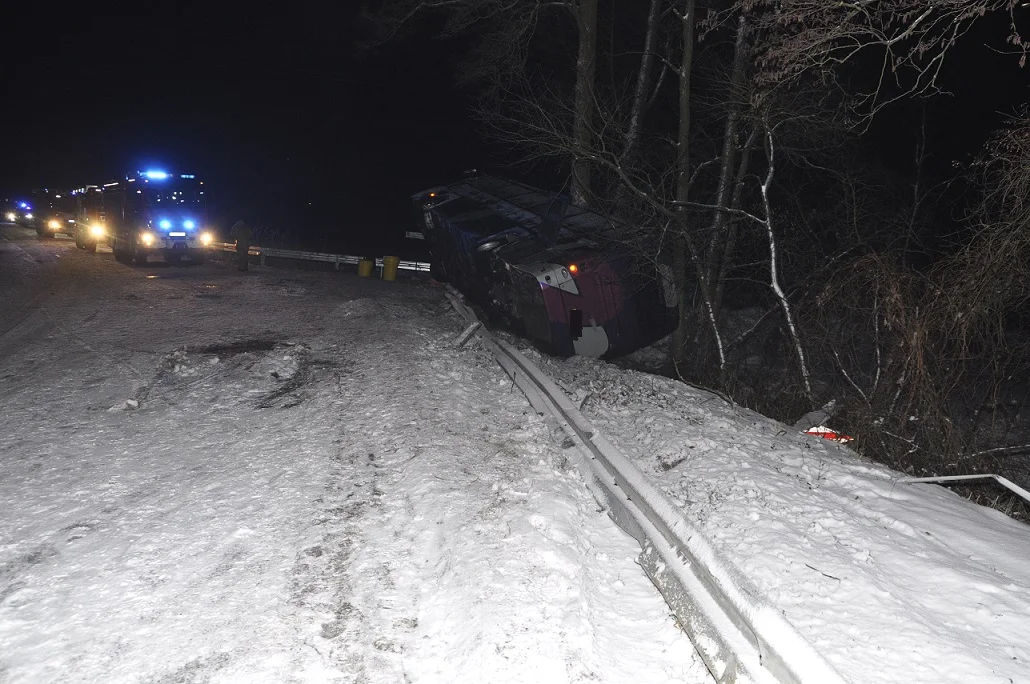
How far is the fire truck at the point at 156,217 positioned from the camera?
64.3ft

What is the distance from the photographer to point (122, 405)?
23.1 ft

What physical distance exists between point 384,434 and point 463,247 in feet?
29.0

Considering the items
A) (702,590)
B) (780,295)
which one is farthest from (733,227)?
(702,590)

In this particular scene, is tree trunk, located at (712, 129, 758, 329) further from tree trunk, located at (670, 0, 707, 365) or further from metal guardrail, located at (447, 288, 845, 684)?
metal guardrail, located at (447, 288, 845, 684)

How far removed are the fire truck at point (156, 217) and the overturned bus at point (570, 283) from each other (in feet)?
34.5

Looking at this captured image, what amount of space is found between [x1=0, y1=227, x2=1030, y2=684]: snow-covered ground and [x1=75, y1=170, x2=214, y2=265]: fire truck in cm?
1229

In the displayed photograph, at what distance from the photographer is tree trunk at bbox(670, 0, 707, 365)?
11398 mm

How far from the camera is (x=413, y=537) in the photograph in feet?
15.5

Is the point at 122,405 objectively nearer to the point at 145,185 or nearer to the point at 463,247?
the point at 463,247

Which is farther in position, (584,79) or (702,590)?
(584,79)

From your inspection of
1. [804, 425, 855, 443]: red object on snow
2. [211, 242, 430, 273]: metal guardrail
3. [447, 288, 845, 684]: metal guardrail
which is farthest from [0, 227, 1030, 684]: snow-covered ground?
[211, 242, 430, 273]: metal guardrail

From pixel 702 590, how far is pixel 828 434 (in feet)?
14.2

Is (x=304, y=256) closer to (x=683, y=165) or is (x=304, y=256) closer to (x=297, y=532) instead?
(x=683, y=165)

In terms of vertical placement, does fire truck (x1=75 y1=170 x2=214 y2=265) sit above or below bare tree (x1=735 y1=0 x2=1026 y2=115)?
below
